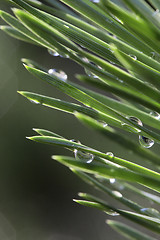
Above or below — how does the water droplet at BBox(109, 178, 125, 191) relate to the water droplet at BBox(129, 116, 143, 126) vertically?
below

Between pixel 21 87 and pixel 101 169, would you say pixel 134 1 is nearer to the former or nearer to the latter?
pixel 101 169

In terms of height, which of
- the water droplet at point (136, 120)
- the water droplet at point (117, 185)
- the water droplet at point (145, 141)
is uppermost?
the water droplet at point (136, 120)

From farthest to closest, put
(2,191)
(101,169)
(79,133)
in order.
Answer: (2,191)
(79,133)
(101,169)

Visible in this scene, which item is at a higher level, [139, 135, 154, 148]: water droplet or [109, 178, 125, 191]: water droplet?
[139, 135, 154, 148]: water droplet

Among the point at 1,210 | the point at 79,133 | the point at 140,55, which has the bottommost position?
the point at 1,210

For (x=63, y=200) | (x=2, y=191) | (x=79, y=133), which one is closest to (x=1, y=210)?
(x=2, y=191)

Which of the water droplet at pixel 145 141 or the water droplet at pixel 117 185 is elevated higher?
the water droplet at pixel 145 141

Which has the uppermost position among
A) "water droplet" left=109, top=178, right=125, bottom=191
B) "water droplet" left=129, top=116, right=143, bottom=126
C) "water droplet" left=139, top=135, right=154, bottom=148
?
"water droplet" left=129, top=116, right=143, bottom=126

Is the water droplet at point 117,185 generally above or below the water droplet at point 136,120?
below

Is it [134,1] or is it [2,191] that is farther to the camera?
[2,191]

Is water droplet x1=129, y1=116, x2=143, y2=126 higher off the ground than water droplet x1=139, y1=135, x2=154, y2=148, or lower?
higher

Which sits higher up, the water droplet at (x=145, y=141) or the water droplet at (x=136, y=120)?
the water droplet at (x=136, y=120)
